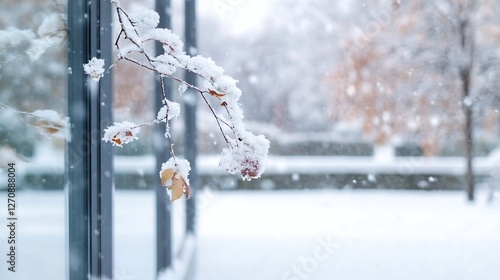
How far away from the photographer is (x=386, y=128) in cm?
515

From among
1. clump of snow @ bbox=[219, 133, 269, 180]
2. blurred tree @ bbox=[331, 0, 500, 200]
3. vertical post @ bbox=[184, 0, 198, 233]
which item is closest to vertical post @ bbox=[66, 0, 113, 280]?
clump of snow @ bbox=[219, 133, 269, 180]

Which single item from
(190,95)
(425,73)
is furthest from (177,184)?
(425,73)

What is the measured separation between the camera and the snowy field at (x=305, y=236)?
2.73 feet

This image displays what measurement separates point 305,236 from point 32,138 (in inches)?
128

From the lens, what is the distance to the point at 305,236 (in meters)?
3.89

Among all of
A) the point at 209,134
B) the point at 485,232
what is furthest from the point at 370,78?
the point at 209,134

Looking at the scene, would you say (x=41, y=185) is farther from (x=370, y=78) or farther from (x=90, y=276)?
(x=370, y=78)

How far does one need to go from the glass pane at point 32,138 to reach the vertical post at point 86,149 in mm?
18

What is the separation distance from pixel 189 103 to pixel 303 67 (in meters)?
4.73

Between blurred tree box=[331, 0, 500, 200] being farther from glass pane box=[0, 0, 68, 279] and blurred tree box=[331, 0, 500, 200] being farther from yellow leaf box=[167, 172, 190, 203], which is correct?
yellow leaf box=[167, 172, 190, 203]

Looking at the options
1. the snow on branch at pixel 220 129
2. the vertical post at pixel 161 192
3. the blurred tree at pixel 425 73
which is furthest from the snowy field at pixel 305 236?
the blurred tree at pixel 425 73

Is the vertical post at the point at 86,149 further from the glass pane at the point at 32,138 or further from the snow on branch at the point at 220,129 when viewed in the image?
the snow on branch at the point at 220,129

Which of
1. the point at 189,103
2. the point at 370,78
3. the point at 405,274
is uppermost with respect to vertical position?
the point at 370,78

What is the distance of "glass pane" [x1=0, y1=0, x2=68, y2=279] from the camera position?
0.71 m
